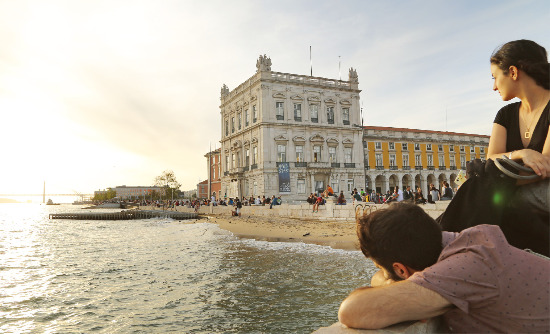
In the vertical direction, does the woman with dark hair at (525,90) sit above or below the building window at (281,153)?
below

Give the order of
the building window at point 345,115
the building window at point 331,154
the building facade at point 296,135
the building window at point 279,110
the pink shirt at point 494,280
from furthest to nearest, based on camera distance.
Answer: the building window at point 345,115 < the building window at point 331,154 < the building window at point 279,110 < the building facade at point 296,135 < the pink shirt at point 494,280

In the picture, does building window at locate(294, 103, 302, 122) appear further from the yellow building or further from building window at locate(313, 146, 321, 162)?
the yellow building

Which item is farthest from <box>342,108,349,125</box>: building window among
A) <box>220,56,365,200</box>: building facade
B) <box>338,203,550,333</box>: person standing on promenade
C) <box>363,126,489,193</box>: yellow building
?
<box>338,203,550,333</box>: person standing on promenade

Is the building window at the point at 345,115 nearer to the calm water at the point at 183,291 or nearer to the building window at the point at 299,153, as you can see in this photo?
the building window at the point at 299,153

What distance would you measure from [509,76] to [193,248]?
39.7 ft

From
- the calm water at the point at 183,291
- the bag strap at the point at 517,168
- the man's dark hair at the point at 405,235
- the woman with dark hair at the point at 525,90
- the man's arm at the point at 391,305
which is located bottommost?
the calm water at the point at 183,291

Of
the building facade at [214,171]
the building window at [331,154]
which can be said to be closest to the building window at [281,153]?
the building window at [331,154]

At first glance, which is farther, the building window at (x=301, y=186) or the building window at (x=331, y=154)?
the building window at (x=331, y=154)

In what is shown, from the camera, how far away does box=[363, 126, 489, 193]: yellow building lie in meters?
45.7

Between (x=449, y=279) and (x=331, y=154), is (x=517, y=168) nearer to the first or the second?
(x=449, y=279)

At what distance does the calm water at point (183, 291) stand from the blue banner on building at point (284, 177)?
851 inches

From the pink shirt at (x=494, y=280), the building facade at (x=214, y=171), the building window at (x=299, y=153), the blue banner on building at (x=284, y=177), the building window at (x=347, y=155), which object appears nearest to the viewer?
the pink shirt at (x=494, y=280)

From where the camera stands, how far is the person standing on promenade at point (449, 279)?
48.0 inches

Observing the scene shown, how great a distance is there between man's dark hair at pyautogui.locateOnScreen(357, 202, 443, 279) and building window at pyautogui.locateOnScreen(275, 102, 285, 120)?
36.0 meters
